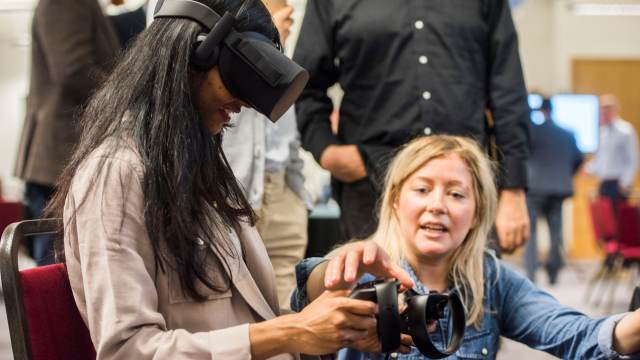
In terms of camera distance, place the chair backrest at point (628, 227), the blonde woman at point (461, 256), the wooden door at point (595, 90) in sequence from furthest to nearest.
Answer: the wooden door at point (595, 90)
the chair backrest at point (628, 227)
the blonde woman at point (461, 256)

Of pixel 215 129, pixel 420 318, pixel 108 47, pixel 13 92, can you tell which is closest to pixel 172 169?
pixel 215 129

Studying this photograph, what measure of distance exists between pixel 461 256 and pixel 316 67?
70 cm

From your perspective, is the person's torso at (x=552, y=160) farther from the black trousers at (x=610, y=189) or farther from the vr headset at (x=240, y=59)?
the vr headset at (x=240, y=59)

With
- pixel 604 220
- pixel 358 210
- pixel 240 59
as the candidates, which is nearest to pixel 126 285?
pixel 240 59

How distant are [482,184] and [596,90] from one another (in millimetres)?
7272

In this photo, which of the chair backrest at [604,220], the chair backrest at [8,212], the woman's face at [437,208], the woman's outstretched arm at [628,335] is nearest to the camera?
the woman's outstretched arm at [628,335]

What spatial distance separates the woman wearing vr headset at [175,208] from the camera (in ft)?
2.43

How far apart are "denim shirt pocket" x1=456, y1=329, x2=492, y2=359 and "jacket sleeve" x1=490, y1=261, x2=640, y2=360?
64 mm

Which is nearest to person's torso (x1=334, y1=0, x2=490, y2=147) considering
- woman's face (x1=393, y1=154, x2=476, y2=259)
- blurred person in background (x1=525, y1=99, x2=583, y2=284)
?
woman's face (x1=393, y1=154, x2=476, y2=259)

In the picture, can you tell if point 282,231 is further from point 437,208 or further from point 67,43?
point 67,43

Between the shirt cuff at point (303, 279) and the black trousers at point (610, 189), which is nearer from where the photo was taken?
the shirt cuff at point (303, 279)

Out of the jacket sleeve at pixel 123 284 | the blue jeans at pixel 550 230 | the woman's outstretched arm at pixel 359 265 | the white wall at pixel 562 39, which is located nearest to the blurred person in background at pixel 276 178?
the woman's outstretched arm at pixel 359 265

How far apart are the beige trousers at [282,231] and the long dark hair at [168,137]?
75 centimetres

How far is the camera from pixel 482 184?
143 cm
